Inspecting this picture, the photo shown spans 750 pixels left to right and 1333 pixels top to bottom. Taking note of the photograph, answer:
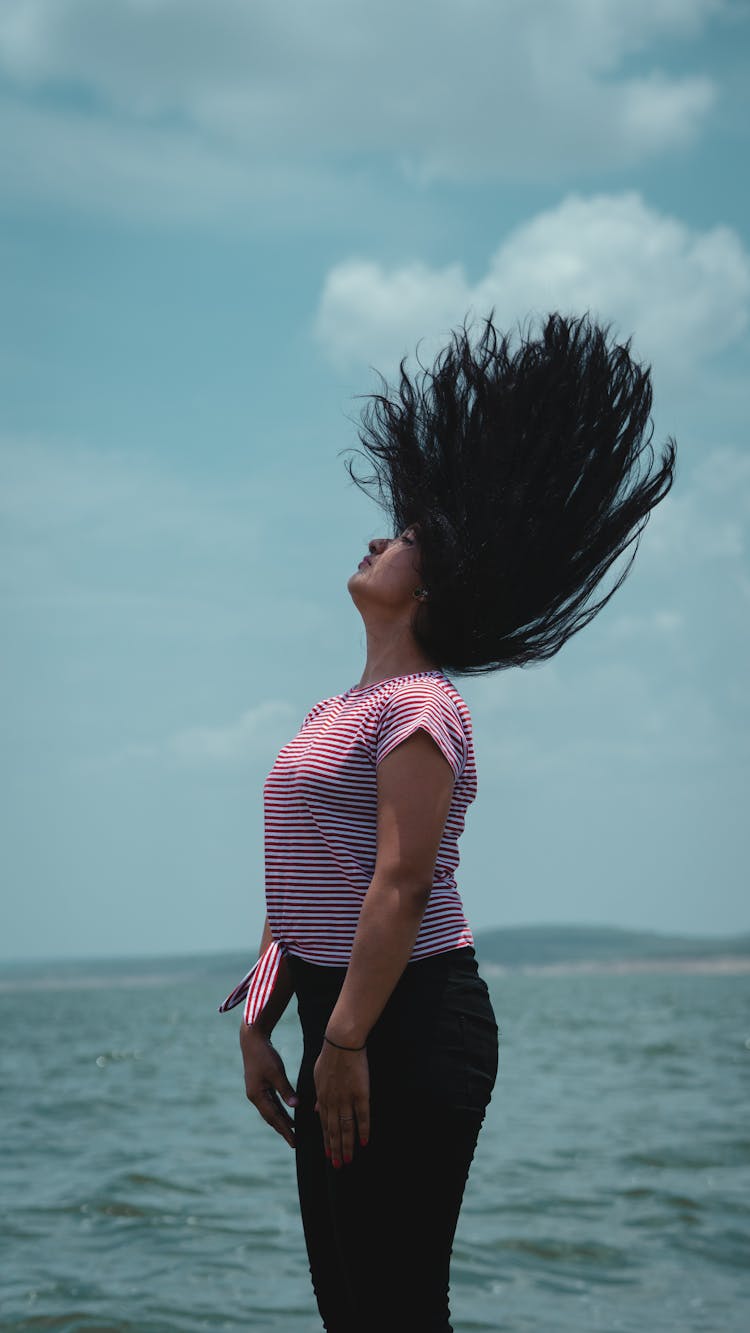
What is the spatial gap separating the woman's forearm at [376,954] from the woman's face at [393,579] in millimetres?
654

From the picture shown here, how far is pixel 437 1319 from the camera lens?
2.59m

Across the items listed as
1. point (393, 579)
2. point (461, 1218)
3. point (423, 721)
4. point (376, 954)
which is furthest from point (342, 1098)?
point (461, 1218)

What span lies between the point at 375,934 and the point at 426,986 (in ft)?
0.58

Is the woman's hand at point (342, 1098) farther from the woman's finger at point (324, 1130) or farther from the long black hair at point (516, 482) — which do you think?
the long black hair at point (516, 482)

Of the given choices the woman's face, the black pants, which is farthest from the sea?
the woman's face

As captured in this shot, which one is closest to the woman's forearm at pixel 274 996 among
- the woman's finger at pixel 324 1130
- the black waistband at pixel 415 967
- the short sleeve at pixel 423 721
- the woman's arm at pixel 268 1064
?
the woman's arm at pixel 268 1064

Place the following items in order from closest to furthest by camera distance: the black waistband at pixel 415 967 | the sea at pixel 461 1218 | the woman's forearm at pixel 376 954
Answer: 1. the woman's forearm at pixel 376 954
2. the black waistband at pixel 415 967
3. the sea at pixel 461 1218

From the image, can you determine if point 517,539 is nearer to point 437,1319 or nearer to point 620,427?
point 620,427

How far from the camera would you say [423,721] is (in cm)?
261

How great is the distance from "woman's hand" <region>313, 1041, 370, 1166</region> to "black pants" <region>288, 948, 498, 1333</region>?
0.03 metres

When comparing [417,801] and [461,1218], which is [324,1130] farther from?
[461,1218]

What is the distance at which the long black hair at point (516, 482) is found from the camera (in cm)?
294

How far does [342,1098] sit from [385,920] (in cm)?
33

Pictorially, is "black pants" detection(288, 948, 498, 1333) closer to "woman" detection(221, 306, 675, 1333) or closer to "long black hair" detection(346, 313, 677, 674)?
"woman" detection(221, 306, 675, 1333)
